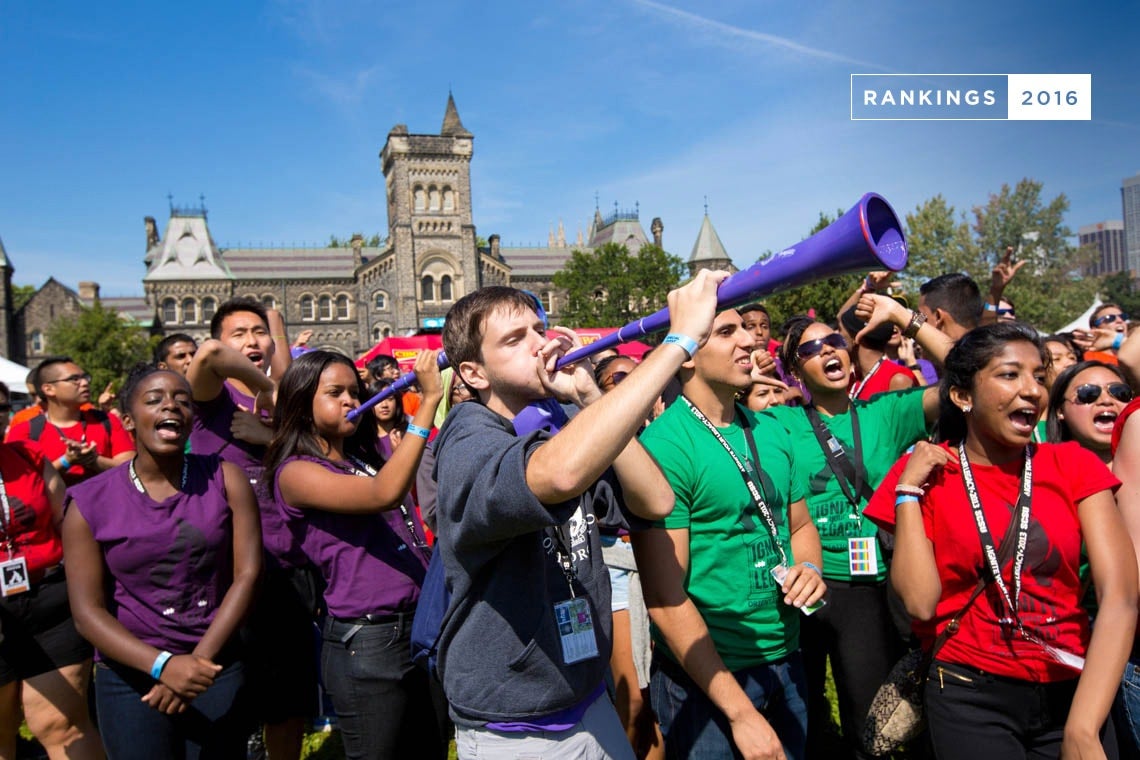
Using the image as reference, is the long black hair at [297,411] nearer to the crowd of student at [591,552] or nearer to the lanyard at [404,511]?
the crowd of student at [591,552]

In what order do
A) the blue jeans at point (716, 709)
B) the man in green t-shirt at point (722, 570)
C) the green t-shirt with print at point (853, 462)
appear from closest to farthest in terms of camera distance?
the man in green t-shirt at point (722, 570) → the blue jeans at point (716, 709) → the green t-shirt with print at point (853, 462)

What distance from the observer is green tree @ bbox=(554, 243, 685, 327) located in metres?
52.2

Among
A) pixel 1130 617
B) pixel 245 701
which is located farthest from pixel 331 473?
pixel 1130 617

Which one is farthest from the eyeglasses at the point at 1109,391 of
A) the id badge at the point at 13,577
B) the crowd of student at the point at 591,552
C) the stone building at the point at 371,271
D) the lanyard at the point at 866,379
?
the stone building at the point at 371,271

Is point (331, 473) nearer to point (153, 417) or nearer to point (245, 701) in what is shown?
point (153, 417)

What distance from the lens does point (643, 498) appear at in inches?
91.0

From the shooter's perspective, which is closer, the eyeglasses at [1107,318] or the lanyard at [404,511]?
the lanyard at [404,511]

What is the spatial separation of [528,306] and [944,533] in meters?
1.69

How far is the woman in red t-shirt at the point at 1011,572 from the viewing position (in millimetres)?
2588

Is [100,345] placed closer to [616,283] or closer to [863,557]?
[616,283]

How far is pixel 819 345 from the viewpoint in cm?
412

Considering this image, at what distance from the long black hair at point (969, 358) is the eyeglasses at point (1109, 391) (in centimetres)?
76

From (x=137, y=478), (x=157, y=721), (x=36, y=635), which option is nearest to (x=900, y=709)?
(x=157, y=721)

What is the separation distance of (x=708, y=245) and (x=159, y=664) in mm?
73381
